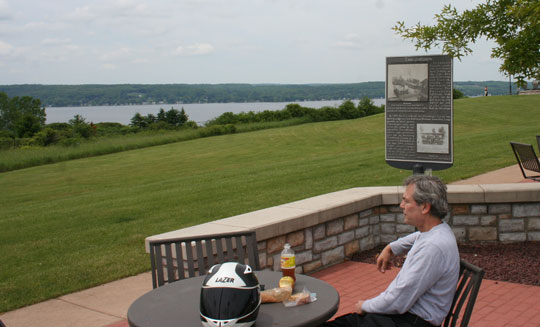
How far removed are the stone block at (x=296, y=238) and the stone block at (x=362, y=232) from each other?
3.49 ft

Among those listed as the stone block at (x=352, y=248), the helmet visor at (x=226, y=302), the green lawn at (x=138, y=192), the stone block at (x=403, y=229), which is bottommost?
the green lawn at (x=138, y=192)

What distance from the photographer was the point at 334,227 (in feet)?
23.1

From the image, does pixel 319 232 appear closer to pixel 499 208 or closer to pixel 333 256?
pixel 333 256

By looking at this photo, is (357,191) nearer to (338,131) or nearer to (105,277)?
(105,277)

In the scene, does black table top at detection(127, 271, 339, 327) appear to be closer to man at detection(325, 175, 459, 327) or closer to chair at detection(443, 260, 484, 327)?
man at detection(325, 175, 459, 327)

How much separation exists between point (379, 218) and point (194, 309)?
4.64 metres

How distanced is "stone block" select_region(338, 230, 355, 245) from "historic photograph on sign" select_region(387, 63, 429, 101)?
224 cm

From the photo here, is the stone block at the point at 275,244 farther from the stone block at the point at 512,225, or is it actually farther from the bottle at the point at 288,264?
the stone block at the point at 512,225

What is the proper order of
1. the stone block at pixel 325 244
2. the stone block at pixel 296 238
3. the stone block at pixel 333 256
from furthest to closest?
the stone block at pixel 333 256 → the stone block at pixel 325 244 → the stone block at pixel 296 238

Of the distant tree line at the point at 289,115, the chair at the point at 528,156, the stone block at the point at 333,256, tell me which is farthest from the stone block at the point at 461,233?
the distant tree line at the point at 289,115

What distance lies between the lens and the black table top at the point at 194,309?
128 inches

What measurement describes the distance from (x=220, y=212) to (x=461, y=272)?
7.40 metres

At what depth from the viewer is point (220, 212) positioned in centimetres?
1062

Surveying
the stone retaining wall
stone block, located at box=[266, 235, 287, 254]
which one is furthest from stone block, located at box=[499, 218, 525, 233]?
stone block, located at box=[266, 235, 287, 254]
